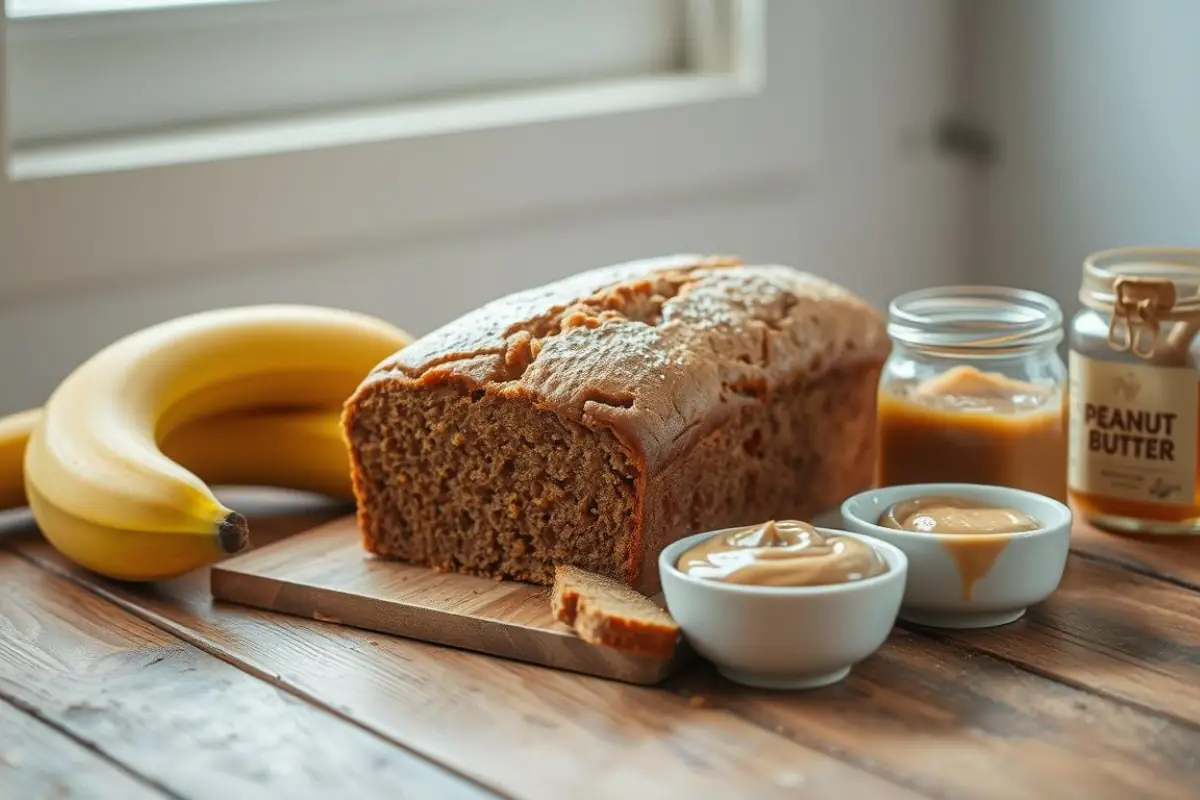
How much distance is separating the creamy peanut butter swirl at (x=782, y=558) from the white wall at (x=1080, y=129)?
1630 millimetres

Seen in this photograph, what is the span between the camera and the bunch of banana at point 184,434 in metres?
1.33

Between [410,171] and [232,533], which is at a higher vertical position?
[410,171]

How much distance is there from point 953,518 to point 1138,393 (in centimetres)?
29

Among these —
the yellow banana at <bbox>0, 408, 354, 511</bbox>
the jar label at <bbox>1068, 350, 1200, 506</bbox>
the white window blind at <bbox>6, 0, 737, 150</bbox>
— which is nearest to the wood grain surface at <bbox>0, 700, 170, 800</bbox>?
the yellow banana at <bbox>0, 408, 354, 511</bbox>

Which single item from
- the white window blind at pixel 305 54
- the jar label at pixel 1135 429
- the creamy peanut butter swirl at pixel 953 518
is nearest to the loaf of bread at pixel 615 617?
the creamy peanut butter swirl at pixel 953 518

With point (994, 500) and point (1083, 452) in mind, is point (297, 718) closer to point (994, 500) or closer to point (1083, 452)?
point (994, 500)

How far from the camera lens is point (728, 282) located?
1565mm

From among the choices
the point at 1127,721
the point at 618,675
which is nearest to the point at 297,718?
the point at 618,675

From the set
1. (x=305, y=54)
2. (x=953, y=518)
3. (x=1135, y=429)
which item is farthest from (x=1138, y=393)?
(x=305, y=54)

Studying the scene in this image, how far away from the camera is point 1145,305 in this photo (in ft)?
4.67

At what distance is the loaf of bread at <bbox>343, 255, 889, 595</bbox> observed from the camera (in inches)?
51.6

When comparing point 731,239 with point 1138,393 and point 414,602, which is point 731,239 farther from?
point 414,602

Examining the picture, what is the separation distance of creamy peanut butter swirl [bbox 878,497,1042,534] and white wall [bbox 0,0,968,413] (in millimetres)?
1060

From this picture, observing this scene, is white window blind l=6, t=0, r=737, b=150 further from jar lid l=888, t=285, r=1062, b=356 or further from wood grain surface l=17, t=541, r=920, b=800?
jar lid l=888, t=285, r=1062, b=356
